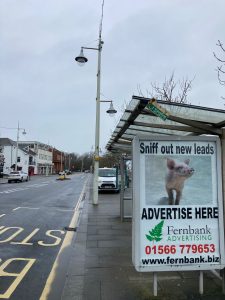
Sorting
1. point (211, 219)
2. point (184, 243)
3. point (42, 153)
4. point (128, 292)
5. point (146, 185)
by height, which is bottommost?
point (128, 292)

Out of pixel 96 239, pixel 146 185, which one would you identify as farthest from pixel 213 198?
pixel 96 239

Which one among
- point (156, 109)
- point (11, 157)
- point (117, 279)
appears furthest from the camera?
point (11, 157)

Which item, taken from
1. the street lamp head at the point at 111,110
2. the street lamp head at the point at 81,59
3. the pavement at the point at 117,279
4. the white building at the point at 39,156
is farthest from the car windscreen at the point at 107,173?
the white building at the point at 39,156

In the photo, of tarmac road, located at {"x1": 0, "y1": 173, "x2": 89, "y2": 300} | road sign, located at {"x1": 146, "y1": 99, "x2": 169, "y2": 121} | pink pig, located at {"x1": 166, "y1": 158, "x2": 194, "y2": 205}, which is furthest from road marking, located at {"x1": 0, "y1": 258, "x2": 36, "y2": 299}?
road sign, located at {"x1": 146, "y1": 99, "x2": 169, "y2": 121}

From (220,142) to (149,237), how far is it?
1.65 meters

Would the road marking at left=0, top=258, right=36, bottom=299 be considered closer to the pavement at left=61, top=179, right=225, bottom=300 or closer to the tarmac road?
the tarmac road

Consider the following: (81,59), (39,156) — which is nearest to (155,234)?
(81,59)

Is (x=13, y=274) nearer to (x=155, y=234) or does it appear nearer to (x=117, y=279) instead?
(x=117, y=279)

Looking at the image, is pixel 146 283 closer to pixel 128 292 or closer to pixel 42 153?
pixel 128 292

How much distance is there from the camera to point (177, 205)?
5.21 metres

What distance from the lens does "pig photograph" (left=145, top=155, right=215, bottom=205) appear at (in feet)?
17.0

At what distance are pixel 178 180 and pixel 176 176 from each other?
60 mm

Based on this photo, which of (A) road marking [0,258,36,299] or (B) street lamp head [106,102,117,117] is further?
(B) street lamp head [106,102,117,117]

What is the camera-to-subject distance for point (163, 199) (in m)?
5.19
